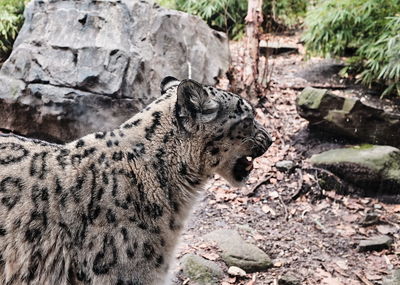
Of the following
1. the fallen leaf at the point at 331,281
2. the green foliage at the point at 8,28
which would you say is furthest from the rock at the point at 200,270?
the green foliage at the point at 8,28

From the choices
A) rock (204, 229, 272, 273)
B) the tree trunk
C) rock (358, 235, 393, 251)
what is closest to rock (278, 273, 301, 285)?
rock (204, 229, 272, 273)

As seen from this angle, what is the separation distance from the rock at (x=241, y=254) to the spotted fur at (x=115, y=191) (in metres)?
2.21

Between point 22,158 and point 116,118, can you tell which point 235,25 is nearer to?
point 116,118

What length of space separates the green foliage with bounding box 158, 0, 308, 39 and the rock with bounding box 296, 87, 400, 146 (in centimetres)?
742

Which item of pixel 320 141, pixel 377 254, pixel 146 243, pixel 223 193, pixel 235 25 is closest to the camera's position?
pixel 146 243

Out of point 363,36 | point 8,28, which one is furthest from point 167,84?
point 363,36

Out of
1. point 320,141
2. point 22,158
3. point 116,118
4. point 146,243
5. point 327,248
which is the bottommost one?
point 327,248

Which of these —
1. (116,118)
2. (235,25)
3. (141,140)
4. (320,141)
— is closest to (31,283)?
(141,140)

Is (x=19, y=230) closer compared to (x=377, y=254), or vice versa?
(x=19, y=230)

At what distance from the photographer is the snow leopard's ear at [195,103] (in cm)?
352

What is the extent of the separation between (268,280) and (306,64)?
26.0 feet

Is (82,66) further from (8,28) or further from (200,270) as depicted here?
(200,270)

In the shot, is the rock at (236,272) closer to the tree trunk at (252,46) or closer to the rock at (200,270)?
the rock at (200,270)

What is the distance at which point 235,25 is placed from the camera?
51.8 feet
